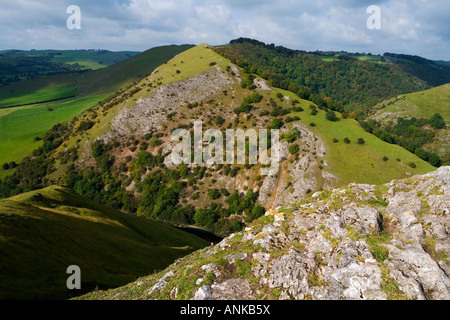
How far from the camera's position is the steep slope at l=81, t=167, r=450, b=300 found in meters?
15.2

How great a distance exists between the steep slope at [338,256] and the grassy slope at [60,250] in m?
9.62

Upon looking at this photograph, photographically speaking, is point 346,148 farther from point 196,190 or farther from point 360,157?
point 196,190

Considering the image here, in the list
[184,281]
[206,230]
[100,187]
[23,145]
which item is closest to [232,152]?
[206,230]

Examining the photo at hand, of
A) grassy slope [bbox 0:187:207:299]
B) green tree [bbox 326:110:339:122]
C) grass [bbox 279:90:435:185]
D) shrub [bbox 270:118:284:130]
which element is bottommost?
grassy slope [bbox 0:187:207:299]

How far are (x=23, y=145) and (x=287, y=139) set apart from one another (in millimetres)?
156224

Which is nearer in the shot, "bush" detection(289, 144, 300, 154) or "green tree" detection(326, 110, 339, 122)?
"bush" detection(289, 144, 300, 154)

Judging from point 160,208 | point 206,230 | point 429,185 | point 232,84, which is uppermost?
point 232,84

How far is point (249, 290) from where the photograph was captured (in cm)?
1678

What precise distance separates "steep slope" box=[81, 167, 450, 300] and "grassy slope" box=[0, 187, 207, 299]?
962 cm

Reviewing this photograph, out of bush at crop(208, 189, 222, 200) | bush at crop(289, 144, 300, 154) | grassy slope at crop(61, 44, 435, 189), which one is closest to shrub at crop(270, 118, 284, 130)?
grassy slope at crop(61, 44, 435, 189)

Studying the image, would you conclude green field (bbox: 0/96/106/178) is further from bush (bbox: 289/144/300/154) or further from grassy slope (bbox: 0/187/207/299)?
bush (bbox: 289/144/300/154)
